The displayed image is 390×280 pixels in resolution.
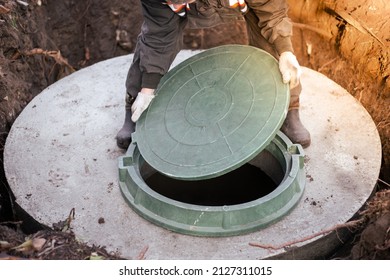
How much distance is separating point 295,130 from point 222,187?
29.7 inches

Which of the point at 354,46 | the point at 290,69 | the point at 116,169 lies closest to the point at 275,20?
the point at 290,69

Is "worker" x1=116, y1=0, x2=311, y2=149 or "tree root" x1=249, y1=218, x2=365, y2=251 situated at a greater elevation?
"worker" x1=116, y1=0, x2=311, y2=149

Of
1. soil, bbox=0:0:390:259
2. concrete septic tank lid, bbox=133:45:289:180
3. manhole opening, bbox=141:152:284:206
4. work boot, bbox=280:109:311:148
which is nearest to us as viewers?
soil, bbox=0:0:390:259

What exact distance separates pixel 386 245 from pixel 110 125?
2.01 m

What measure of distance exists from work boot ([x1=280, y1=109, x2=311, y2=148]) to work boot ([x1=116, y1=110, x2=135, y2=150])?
37.7 inches

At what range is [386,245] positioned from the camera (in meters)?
2.87

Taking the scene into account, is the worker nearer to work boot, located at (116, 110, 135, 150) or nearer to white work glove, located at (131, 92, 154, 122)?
white work glove, located at (131, 92, 154, 122)

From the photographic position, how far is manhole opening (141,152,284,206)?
4.08 meters

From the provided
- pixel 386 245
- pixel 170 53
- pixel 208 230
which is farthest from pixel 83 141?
pixel 386 245

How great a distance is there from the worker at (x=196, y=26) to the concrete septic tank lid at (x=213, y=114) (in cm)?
10

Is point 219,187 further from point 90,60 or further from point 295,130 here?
point 90,60

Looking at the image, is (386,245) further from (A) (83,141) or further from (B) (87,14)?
(B) (87,14)

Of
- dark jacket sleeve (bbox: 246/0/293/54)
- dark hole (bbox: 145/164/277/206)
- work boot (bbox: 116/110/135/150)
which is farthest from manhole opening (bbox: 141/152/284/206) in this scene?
dark jacket sleeve (bbox: 246/0/293/54)

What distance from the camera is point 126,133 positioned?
388 cm
